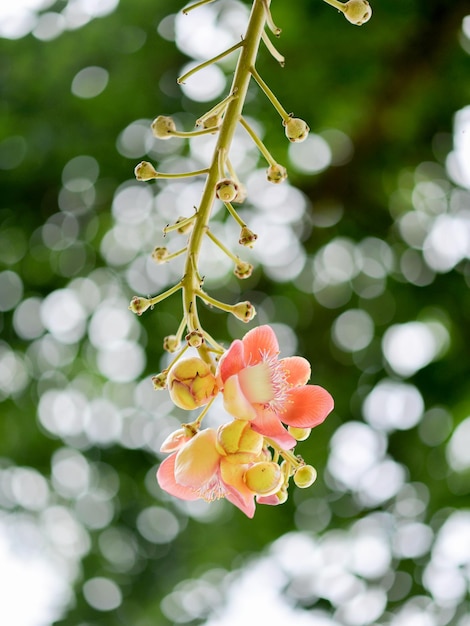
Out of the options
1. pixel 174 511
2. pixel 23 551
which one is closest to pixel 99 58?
pixel 174 511

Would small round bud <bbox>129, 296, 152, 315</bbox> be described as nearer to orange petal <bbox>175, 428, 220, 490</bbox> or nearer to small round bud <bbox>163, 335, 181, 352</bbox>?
small round bud <bbox>163, 335, 181, 352</bbox>

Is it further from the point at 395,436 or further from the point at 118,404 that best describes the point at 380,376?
the point at 118,404

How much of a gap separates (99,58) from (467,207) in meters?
1.01

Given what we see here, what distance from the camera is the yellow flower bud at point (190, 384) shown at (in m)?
0.77

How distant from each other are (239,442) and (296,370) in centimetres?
10

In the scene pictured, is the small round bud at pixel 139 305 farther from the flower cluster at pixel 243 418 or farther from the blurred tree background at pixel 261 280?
the blurred tree background at pixel 261 280

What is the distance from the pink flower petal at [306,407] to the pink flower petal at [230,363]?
0.07 meters

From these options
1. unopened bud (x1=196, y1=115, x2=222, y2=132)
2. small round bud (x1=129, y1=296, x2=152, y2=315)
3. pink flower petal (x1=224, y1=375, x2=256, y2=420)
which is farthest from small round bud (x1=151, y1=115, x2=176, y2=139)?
pink flower petal (x1=224, y1=375, x2=256, y2=420)

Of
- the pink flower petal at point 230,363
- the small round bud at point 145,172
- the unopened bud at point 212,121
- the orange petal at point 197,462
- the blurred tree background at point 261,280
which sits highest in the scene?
the unopened bud at point 212,121

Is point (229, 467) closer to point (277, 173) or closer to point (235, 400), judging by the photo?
point (235, 400)

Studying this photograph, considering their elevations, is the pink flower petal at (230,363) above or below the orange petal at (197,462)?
above

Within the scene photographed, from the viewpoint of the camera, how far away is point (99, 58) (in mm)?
2172

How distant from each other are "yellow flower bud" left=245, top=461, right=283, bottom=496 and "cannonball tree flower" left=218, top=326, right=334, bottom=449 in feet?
0.10

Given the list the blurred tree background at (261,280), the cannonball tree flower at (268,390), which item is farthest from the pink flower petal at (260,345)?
the blurred tree background at (261,280)
